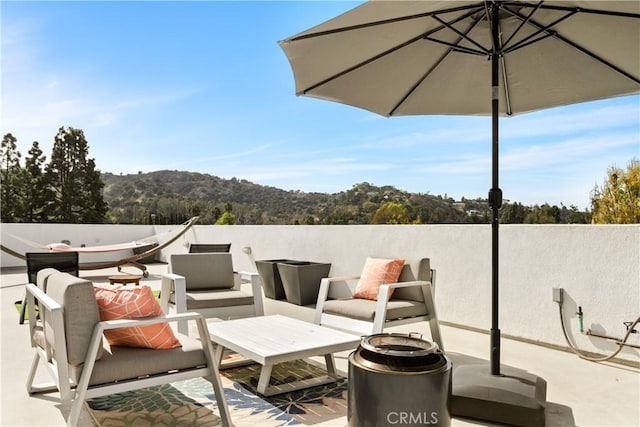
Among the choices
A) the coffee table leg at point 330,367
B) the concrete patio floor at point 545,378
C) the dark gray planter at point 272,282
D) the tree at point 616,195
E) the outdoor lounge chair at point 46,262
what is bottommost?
the concrete patio floor at point 545,378

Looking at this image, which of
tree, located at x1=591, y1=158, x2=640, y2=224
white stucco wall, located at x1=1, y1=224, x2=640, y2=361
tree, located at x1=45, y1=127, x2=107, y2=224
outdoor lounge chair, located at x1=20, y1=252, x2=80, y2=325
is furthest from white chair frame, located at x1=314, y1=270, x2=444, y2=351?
tree, located at x1=45, y1=127, x2=107, y2=224

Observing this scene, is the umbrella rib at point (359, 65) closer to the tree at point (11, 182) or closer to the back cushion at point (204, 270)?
the back cushion at point (204, 270)

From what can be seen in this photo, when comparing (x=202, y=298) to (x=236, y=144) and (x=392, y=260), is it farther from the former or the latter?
(x=236, y=144)

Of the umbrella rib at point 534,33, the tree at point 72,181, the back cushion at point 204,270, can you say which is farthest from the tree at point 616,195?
the tree at point 72,181

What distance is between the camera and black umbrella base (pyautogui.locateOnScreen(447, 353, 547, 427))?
2359 mm

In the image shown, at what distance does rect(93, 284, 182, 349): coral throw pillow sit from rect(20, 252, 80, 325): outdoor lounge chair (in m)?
2.87

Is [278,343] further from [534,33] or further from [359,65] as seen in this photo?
[534,33]

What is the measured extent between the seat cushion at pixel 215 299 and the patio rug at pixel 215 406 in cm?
87

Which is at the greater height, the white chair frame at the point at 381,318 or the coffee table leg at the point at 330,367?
the white chair frame at the point at 381,318

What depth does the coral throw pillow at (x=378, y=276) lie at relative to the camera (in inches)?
154

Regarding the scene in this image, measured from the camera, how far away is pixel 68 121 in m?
23.7

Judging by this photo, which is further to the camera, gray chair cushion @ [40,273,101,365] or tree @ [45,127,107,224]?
tree @ [45,127,107,224]

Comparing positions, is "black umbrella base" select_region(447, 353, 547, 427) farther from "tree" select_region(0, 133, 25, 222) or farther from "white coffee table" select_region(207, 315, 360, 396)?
"tree" select_region(0, 133, 25, 222)

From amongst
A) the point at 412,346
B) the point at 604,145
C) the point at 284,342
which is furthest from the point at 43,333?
the point at 604,145
